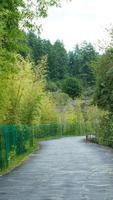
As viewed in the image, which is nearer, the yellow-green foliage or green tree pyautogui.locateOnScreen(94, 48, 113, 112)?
the yellow-green foliage

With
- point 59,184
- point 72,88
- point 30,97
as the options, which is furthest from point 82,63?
point 59,184

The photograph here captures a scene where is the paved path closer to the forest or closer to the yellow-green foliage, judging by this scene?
the forest

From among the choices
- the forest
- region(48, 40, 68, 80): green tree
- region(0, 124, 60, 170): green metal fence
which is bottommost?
region(0, 124, 60, 170): green metal fence

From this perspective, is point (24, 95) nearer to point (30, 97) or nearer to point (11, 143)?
point (30, 97)

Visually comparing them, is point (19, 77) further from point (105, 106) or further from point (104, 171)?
point (104, 171)

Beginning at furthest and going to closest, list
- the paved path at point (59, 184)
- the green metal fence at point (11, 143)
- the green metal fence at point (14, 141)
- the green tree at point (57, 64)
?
1. the green tree at point (57, 64)
2. the green metal fence at point (14, 141)
3. the green metal fence at point (11, 143)
4. the paved path at point (59, 184)

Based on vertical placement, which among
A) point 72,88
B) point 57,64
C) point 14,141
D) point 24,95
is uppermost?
point 57,64

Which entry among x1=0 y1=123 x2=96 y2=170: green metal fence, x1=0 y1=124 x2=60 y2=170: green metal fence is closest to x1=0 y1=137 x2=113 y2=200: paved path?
x1=0 y1=124 x2=60 y2=170: green metal fence

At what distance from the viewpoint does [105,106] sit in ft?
161

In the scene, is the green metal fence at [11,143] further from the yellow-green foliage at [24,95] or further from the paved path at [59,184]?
the paved path at [59,184]

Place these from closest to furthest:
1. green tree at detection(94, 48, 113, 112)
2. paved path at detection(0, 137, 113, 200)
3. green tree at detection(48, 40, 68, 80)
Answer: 1. paved path at detection(0, 137, 113, 200)
2. green tree at detection(94, 48, 113, 112)
3. green tree at detection(48, 40, 68, 80)

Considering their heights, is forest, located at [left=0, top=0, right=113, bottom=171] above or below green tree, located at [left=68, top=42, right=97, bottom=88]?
below

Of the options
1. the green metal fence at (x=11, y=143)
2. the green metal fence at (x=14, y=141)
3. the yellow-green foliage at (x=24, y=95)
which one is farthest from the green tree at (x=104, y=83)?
the green metal fence at (x=11, y=143)

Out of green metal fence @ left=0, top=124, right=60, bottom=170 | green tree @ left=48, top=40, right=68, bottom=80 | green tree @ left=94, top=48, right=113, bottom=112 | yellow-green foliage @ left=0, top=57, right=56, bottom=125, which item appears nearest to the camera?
green metal fence @ left=0, top=124, right=60, bottom=170
